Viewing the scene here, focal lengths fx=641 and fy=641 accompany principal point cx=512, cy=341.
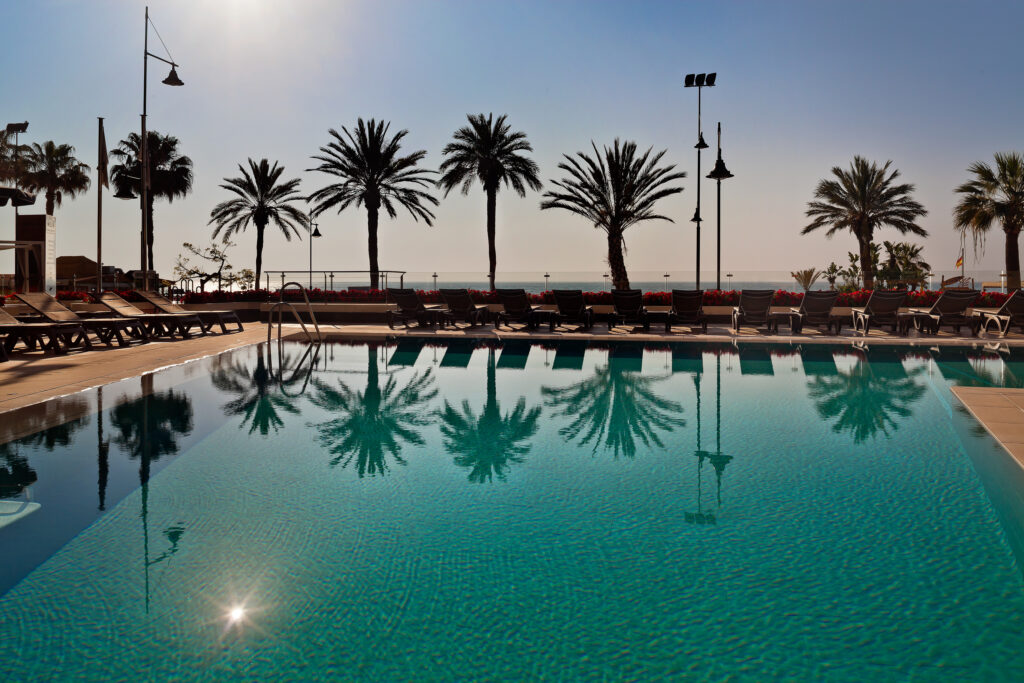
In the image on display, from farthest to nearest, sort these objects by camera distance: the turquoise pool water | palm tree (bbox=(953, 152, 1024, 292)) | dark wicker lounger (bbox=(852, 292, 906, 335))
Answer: palm tree (bbox=(953, 152, 1024, 292)) → dark wicker lounger (bbox=(852, 292, 906, 335)) → the turquoise pool water

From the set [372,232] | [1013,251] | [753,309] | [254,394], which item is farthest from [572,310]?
[1013,251]

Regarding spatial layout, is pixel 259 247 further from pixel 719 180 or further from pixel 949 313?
pixel 949 313

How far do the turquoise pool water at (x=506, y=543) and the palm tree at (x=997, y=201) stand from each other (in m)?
27.0

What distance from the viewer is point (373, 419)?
699 cm

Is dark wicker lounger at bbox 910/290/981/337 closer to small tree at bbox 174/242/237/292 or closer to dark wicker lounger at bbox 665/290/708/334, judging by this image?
dark wicker lounger at bbox 665/290/708/334

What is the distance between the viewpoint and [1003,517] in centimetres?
392

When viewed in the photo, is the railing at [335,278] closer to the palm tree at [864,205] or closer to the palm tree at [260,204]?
the palm tree at [260,204]

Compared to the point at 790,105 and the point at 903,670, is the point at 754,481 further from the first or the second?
the point at 790,105

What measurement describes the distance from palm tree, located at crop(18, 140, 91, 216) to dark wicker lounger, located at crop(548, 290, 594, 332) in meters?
44.9

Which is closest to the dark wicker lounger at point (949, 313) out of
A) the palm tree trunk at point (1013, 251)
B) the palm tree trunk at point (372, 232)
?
the palm tree trunk at point (1013, 251)

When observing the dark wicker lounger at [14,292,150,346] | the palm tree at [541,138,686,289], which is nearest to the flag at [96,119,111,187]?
the dark wicker lounger at [14,292,150,346]

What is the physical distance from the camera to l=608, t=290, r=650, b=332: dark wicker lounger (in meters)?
15.2

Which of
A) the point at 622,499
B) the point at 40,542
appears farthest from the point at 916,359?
the point at 40,542

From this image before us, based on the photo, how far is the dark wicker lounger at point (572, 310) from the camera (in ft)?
50.6
